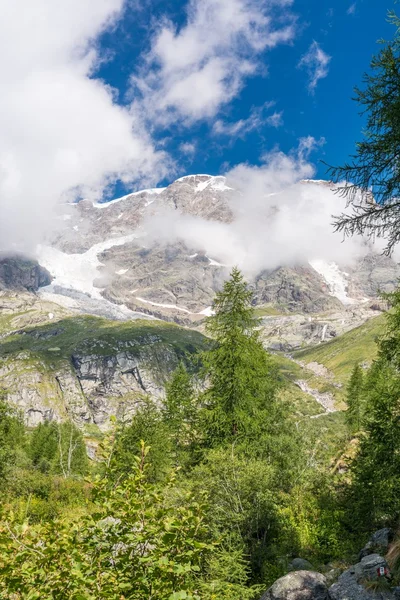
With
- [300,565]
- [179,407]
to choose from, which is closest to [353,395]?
[179,407]

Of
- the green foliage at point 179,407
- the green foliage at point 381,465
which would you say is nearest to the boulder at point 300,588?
the green foliage at point 381,465

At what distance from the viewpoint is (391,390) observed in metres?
15.0

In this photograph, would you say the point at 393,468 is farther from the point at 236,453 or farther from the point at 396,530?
the point at 236,453

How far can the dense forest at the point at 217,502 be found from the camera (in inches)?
166

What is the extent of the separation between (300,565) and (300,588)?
3.86 meters

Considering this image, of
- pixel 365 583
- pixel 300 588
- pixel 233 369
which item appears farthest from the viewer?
pixel 233 369

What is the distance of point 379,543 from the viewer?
1410 cm

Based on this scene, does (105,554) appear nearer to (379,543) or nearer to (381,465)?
(381,465)

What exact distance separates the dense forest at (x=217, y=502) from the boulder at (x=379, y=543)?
59.4 inches

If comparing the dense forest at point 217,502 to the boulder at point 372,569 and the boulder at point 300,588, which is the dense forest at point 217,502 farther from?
the boulder at point 372,569

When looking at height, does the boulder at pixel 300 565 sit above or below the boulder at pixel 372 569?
below

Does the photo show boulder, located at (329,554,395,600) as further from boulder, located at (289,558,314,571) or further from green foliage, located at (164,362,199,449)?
green foliage, located at (164,362,199,449)

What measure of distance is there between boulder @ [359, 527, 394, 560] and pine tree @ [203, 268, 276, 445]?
7365 millimetres

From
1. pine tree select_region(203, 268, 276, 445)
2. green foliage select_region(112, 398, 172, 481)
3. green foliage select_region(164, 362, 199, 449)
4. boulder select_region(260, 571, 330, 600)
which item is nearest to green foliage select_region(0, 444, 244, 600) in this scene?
boulder select_region(260, 571, 330, 600)
